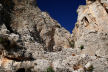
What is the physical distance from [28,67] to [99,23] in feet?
49.8

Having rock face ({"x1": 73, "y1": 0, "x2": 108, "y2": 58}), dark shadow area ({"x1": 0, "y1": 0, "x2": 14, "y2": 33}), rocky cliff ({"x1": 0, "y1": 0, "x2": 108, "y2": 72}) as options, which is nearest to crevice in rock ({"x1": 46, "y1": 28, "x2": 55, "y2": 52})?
rocky cliff ({"x1": 0, "y1": 0, "x2": 108, "y2": 72})

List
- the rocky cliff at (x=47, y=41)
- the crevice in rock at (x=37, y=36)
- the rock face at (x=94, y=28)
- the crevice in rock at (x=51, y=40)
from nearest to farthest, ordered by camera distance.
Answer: the rocky cliff at (x=47, y=41) < the rock face at (x=94, y=28) < the crevice in rock at (x=37, y=36) < the crevice in rock at (x=51, y=40)

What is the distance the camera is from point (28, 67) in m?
19.3

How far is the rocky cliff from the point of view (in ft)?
62.9

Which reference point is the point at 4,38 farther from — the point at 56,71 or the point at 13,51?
the point at 56,71

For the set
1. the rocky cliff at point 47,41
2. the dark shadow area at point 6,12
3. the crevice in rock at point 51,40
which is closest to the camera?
the rocky cliff at point 47,41

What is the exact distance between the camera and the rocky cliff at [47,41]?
19172mm

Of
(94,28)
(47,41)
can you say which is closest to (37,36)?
(47,41)

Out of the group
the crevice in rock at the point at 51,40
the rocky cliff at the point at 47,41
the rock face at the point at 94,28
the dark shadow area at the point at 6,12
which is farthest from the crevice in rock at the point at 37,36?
the rock face at the point at 94,28

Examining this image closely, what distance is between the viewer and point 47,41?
31828 mm

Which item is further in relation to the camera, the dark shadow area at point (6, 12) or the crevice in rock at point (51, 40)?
the crevice in rock at point (51, 40)

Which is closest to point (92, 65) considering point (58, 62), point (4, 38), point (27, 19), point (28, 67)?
point (58, 62)

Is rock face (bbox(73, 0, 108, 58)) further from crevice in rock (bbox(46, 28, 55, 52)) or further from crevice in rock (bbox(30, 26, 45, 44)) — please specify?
crevice in rock (bbox(30, 26, 45, 44))

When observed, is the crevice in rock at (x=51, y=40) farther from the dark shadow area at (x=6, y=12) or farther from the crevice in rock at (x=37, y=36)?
the dark shadow area at (x=6, y=12)
